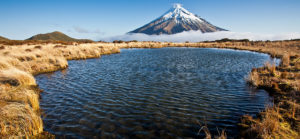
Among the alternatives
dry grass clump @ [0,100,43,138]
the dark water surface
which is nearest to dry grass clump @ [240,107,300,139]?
the dark water surface

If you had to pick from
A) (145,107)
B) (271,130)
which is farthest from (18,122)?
(271,130)

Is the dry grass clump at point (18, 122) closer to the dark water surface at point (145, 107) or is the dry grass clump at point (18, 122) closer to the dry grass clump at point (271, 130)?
the dark water surface at point (145, 107)

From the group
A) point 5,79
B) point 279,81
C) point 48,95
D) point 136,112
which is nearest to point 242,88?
point 279,81

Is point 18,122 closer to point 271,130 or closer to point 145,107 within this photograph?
point 145,107

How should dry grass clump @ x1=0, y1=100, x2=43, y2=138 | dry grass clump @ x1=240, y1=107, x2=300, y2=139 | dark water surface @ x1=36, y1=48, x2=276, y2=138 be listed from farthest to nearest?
1. dark water surface @ x1=36, y1=48, x2=276, y2=138
2. dry grass clump @ x1=0, y1=100, x2=43, y2=138
3. dry grass clump @ x1=240, y1=107, x2=300, y2=139

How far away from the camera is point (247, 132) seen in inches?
227

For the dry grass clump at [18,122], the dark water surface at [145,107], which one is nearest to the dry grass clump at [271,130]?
the dark water surface at [145,107]

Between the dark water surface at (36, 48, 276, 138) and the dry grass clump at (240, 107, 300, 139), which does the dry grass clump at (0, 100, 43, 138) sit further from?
the dry grass clump at (240, 107, 300, 139)

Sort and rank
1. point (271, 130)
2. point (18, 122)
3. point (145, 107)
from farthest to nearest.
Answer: point (145, 107) → point (18, 122) → point (271, 130)

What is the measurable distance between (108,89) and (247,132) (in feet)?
27.8

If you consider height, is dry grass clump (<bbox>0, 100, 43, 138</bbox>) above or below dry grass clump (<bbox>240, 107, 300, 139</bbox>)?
Result: above

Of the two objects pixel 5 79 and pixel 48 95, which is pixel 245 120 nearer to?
pixel 48 95

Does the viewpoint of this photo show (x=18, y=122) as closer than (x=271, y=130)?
No

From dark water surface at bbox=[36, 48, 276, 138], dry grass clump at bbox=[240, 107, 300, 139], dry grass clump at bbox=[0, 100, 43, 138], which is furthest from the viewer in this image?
dark water surface at bbox=[36, 48, 276, 138]
